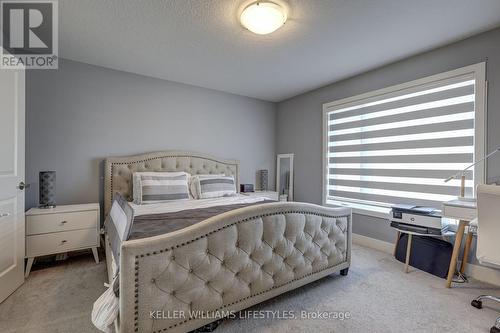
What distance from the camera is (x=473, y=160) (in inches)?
88.1

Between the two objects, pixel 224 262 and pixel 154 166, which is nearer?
pixel 224 262

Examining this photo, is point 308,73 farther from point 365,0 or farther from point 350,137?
point 365,0

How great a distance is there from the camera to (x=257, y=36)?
2232mm

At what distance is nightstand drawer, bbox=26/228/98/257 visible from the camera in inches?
86.6

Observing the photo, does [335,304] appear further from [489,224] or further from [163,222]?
[163,222]

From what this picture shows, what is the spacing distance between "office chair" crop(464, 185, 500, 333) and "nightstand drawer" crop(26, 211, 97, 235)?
338cm

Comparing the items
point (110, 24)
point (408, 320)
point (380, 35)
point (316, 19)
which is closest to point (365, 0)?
point (316, 19)

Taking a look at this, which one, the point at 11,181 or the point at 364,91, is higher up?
the point at 364,91

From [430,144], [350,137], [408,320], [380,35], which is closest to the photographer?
[408,320]

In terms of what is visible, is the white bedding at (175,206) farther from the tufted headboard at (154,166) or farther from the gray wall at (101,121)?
the gray wall at (101,121)

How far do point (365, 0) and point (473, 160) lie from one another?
184 cm

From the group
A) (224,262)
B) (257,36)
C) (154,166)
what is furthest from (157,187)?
(257,36)

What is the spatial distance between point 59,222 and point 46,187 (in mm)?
391

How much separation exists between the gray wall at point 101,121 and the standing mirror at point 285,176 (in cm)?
101
